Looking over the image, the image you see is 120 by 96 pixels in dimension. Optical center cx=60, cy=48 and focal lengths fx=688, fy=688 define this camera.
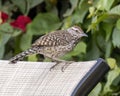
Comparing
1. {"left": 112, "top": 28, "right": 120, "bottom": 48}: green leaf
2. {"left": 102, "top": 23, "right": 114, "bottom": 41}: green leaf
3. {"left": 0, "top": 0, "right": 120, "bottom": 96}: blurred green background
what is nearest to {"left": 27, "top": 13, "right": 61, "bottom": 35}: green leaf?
{"left": 0, "top": 0, "right": 120, "bottom": 96}: blurred green background

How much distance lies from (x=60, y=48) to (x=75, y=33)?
0.94 ft

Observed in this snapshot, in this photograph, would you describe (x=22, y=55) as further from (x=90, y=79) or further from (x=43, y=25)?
(x=43, y=25)

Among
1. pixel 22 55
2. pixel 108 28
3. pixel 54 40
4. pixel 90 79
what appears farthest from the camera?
pixel 108 28

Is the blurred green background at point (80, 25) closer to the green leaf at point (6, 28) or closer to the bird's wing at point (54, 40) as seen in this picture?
the green leaf at point (6, 28)

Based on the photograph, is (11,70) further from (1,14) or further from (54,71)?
(1,14)

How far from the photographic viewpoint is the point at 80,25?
5414mm

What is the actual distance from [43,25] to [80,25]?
22.6 inches

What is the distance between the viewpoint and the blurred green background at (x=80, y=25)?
486 cm

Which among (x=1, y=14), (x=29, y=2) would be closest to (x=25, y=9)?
(x=29, y=2)

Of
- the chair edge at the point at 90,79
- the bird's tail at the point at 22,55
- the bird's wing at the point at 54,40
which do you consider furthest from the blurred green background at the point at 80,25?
the chair edge at the point at 90,79

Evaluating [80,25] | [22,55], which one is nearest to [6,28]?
[80,25]

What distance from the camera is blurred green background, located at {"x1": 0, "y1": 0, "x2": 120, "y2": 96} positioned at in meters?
4.86

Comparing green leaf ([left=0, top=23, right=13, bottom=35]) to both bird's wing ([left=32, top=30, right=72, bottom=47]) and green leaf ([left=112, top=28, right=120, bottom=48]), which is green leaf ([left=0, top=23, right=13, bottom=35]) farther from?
bird's wing ([left=32, top=30, right=72, bottom=47])

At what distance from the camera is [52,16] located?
605cm
